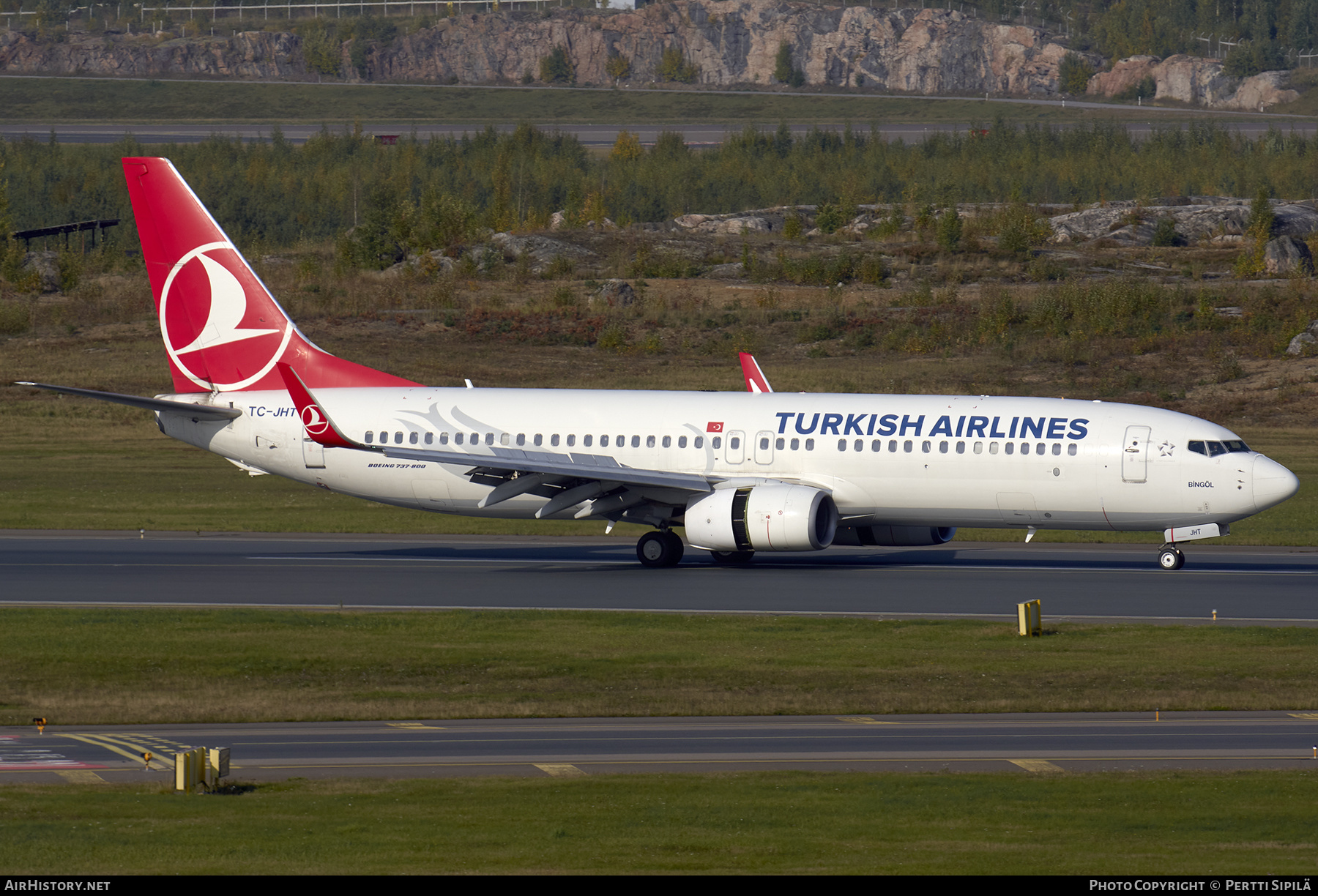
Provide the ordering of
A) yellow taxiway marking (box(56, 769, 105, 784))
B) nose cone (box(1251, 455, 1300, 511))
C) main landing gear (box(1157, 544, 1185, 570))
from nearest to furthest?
yellow taxiway marking (box(56, 769, 105, 784))
nose cone (box(1251, 455, 1300, 511))
main landing gear (box(1157, 544, 1185, 570))

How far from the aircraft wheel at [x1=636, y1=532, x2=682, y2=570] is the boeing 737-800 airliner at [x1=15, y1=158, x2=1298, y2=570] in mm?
55

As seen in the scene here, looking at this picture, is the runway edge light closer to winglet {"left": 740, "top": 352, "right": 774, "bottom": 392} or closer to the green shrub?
winglet {"left": 740, "top": 352, "right": 774, "bottom": 392}

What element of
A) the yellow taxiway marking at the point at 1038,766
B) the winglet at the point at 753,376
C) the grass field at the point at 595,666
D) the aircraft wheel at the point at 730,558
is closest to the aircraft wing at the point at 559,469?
the aircraft wheel at the point at 730,558

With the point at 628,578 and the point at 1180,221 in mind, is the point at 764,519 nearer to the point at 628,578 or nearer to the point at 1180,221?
the point at 628,578

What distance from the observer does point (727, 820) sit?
17.2 meters

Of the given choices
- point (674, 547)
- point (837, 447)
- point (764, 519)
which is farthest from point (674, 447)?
point (837, 447)

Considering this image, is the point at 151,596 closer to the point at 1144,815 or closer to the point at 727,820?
the point at 727,820

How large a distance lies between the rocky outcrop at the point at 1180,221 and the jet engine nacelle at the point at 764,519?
7679cm

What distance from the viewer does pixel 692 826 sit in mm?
16984

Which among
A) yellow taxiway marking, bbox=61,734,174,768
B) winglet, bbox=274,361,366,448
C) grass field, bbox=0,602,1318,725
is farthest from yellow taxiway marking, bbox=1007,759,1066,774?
winglet, bbox=274,361,366,448

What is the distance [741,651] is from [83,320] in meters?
82.3

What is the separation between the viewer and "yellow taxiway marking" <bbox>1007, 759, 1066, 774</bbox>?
20.0 m

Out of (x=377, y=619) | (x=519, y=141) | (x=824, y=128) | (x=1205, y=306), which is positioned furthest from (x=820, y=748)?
(x=824, y=128)

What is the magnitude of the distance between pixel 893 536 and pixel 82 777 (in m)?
24.8
